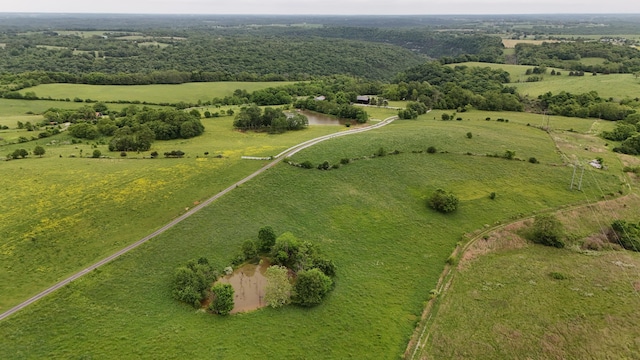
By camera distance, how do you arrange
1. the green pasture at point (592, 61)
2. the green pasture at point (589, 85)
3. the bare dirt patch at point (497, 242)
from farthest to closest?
the green pasture at point (592, 61)
the green pasture at point (589, 85)
the bare dirt patch at point (497, 242)

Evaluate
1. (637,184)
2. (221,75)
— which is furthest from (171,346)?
(221,75)

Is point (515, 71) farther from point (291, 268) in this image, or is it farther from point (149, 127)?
point (291, 268)

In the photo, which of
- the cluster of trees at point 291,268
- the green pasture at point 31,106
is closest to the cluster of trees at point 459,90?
the cluster of trees at point 291,268

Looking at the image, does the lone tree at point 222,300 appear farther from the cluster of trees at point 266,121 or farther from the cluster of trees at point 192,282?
the cluster of trees at point 266,121

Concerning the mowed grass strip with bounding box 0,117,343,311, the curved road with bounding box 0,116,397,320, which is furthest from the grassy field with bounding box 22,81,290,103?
the curved road with bounding box 0,116,397,320

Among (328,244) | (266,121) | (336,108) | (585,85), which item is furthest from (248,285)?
(585,85)

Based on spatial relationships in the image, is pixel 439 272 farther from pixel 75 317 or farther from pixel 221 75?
pixel 221 75
